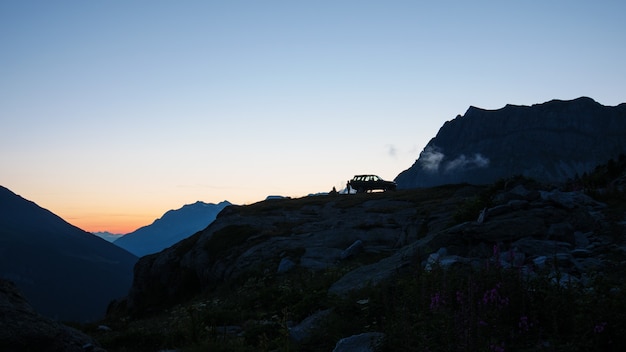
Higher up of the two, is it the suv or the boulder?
the suv

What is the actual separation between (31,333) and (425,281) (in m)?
7.15

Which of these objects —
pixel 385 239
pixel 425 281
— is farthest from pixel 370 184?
pixel 425 281

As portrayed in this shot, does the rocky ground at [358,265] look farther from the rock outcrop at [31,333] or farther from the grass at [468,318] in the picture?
the rock outcrop at [31,333]

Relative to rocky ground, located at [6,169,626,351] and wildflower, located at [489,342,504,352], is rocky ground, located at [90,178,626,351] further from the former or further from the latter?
wildflower, located at [489,342,504,352]

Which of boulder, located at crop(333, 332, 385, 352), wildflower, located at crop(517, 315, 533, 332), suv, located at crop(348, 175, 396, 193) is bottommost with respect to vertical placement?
boulder, located at crop(333, 332, 385, 352)

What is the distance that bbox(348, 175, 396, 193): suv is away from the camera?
63188mm

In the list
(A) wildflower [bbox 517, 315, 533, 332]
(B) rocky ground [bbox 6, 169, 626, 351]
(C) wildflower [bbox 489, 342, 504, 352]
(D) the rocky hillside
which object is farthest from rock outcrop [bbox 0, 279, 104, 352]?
(A) wildflower [bbox 517, 315, 533, 332]

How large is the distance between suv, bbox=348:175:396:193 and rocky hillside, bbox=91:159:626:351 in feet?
102

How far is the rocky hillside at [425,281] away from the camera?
6.77 m

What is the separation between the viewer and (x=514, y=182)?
64.2 ft

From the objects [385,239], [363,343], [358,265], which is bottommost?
[363,343]

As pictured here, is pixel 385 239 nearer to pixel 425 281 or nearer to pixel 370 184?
pixel 425 281

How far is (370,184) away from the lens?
64.0m

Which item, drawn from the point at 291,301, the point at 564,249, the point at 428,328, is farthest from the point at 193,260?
the point at 428,328
